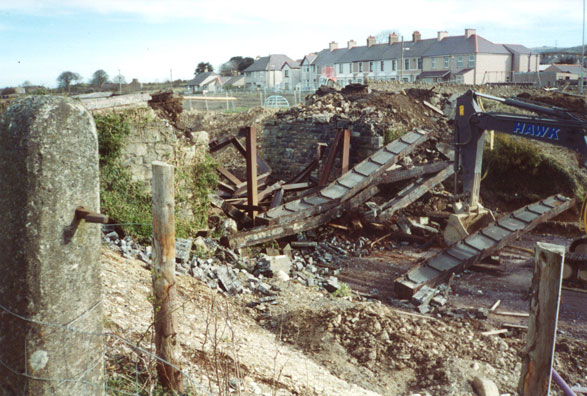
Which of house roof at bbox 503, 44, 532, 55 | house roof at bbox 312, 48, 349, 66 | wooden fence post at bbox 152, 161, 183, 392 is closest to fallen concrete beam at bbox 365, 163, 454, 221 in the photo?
wooden fence post at bbox 152, 161, 183, 392

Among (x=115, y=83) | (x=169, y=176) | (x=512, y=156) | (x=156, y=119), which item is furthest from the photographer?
(x=115, y=83)

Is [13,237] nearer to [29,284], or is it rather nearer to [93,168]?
[29,284]

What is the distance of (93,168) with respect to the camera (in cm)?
239

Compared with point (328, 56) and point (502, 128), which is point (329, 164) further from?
point (328, 56)

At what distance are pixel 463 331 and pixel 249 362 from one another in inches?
116

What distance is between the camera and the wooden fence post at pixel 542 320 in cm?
283

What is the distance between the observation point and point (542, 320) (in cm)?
292

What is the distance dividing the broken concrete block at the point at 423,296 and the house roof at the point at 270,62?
199 feet

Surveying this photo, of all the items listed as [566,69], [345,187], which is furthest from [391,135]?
[566,69]

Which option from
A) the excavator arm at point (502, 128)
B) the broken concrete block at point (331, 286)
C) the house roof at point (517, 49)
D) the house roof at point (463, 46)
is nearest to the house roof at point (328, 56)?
the house roof at point (463, 46)

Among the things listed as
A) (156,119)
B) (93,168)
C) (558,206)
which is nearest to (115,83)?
(156,119)

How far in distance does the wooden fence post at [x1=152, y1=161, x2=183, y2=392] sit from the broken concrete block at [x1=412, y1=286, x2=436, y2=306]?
467 centimetres

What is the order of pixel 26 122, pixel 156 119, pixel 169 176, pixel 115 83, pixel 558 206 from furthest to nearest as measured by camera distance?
pixel 115 83 < pixel 558 206 < pixel 156 119 < pixel 169 176 < pixel 26 122

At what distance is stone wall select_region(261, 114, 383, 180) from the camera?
1318cm
